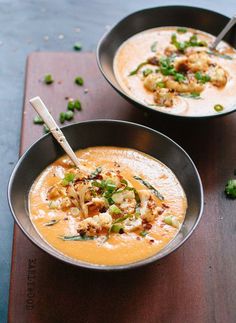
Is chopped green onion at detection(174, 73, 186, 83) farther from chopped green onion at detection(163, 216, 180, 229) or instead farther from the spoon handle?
chopped green onion at detection(163, 216, 180, 229)

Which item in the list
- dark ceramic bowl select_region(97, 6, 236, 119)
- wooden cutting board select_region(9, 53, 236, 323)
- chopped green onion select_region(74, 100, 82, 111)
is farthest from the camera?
dark ceramic bowl select_region(97, 6, 236, 119)

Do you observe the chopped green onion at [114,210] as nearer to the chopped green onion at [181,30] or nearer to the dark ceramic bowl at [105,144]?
the dark ceramic bowl at [105,144]

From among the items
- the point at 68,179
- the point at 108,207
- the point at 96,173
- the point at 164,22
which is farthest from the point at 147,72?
the point at 108,207

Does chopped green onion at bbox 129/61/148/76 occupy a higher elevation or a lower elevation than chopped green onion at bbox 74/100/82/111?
higher

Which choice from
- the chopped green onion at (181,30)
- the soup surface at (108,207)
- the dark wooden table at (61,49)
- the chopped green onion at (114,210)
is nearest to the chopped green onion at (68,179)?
the soup surface at (108,207)

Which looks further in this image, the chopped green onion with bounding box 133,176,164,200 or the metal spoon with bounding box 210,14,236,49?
the metal spoon with bounding box 210,14,236,49

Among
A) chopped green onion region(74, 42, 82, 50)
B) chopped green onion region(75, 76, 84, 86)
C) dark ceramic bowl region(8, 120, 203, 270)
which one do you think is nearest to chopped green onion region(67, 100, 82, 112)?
chopped green onion region(75, 76, 84, 86)

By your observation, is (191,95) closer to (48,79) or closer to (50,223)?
(48,79)
